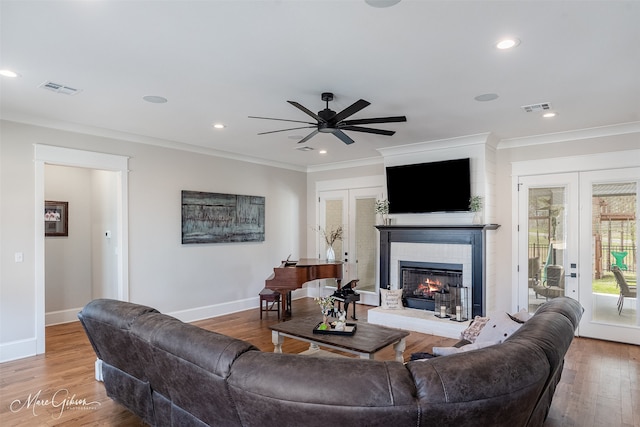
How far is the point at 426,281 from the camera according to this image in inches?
242

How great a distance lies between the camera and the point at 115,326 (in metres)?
2.68

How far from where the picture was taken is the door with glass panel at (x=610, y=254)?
4949 mm

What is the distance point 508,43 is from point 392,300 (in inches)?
166

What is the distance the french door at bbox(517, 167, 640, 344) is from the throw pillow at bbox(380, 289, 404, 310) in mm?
1749

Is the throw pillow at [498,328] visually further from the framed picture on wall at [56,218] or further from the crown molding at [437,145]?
the framed picture on wall at [56,218]

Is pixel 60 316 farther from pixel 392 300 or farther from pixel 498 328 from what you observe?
pixel 498 328

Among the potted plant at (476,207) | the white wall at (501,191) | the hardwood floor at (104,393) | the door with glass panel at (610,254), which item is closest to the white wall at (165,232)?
the hardwood floor at (104,393)

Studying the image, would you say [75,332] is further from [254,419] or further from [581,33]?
[581,33]

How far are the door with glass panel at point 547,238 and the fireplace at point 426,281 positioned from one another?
3.21 feet

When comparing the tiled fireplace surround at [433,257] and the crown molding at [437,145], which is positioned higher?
the crown molding at [437,145]

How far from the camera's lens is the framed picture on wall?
5.96 metres

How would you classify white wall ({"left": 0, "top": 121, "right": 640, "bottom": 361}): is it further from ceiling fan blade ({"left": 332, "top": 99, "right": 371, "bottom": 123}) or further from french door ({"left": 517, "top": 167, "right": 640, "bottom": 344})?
ceiling fan blade ({"left": 332, "top": 99, "right": 371, "bottom": 123})

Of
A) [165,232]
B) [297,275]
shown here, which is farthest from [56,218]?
[297,275]

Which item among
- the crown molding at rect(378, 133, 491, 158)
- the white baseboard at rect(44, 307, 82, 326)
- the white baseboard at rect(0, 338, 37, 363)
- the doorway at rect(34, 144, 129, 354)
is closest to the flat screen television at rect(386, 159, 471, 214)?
the crown molding at rect(378, 133, 491, 158)
